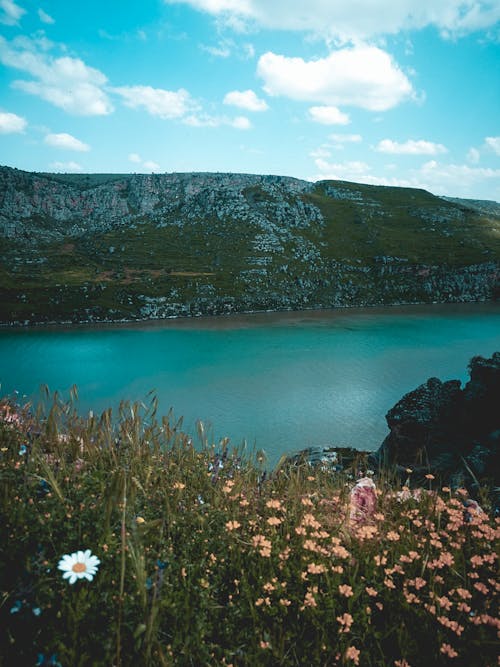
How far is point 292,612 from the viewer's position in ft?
11.5

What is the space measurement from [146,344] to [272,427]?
43.7 m

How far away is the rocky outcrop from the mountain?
279 feet

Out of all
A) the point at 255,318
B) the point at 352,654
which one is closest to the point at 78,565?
the point at 352,654

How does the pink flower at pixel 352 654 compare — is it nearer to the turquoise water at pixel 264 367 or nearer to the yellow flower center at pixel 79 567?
the yellow flower center at pixel 79 567

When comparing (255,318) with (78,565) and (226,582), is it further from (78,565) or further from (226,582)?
(78,565)

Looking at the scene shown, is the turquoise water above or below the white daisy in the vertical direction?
below

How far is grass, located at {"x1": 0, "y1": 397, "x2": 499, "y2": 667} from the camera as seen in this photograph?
2740 millimetres

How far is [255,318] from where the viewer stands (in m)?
101

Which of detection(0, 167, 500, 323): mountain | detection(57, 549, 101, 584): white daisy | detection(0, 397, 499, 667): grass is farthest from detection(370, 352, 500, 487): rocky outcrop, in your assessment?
detection(0, 167, 500, 323): mountain

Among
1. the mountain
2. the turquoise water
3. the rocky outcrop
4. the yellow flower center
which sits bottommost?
the turquoise water

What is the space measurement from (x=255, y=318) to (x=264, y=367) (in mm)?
46052

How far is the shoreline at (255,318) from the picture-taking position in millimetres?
88562

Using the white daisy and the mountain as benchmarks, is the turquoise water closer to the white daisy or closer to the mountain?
the mountain

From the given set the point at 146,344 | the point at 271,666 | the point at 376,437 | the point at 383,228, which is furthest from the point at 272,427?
the point at 383,228
